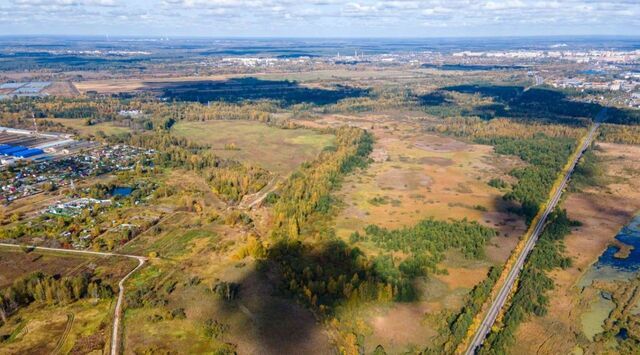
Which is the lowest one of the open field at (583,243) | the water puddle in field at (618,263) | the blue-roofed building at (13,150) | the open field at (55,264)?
the water puddle in field at (618,263)

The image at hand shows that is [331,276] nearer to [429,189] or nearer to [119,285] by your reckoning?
[119,285]

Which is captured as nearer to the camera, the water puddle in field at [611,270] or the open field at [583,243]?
the open field at [583,243]

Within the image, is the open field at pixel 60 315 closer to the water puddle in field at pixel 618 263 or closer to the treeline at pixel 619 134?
the water puddle in field at pixel 618 263

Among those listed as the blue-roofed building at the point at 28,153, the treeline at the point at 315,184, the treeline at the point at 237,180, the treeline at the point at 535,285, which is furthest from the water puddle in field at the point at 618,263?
the blue-roofed building at the point at 28,153

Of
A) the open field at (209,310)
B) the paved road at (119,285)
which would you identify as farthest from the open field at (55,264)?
Answer: the open field at (209,310)

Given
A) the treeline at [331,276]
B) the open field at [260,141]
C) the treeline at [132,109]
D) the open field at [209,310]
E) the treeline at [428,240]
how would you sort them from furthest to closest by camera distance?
the treeline at [132,109]
the open field at [260,141]
the treeline at [428,240]
the treeline at [331,276]
the open field at [209,310]

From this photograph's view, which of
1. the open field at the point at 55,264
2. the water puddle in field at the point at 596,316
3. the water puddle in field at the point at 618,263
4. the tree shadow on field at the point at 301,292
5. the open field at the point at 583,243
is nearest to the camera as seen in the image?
the tree shadow on field at the point at 301,292

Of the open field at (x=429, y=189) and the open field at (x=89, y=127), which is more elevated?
the open field at (x=89, y=127)

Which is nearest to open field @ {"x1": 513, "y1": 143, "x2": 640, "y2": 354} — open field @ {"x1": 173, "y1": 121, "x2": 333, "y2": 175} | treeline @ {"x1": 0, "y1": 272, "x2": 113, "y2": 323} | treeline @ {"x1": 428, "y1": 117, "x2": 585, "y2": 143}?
treeline @ {"x1": 428, "y1": 117, "x2": 585, "y2": 143}

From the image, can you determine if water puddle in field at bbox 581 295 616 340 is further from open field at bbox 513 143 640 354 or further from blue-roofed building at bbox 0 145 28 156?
blue-roofed building at bbox 0 145 28 156

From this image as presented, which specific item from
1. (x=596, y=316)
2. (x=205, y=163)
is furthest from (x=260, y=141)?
(x=596, y=316)
